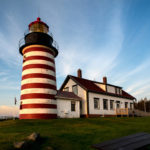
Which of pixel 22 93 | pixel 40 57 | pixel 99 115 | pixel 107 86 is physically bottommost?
pixel 99 115

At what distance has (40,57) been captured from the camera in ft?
60.4

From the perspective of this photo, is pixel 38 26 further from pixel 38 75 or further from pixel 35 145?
pixel 35 145

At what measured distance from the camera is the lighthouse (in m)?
17.0

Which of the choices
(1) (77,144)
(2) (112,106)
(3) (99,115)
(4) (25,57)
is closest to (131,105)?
(2) (112,106)

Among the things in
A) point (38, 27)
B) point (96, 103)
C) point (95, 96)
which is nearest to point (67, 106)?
point (95, 96)

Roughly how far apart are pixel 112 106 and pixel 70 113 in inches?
402

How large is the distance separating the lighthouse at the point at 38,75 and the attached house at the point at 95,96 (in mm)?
6294

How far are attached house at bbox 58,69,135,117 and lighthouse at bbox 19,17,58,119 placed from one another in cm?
629

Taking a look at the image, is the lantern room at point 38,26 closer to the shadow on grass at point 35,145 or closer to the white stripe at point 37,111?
the white stripe at point 37,111

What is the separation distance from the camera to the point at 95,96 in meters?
25.5

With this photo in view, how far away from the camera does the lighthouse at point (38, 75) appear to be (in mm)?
17002

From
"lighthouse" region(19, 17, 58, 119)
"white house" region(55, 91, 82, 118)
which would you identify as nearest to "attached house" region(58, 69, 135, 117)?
"white house" region(55, 91, 82, 118)

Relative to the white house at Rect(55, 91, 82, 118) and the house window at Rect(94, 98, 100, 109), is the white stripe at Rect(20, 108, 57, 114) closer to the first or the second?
the white house at Rect(55, 91, 82, 118)

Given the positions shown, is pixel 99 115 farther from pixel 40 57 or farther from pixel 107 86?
pixel 40 57
